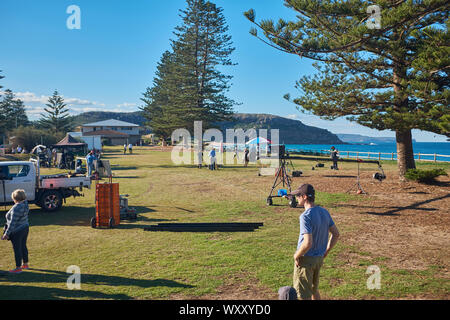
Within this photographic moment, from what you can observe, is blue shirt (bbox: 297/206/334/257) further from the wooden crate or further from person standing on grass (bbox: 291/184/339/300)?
the wooden crate

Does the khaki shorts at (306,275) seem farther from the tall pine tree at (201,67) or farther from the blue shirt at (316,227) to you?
the tall pine tree at (201,67)

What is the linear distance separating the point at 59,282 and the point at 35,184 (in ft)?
21.4

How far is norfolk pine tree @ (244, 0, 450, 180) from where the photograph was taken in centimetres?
1172

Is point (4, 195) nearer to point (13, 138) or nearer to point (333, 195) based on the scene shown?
point (333, 195)

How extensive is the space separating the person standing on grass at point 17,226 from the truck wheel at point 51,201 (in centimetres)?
564

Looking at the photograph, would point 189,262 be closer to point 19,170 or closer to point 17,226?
point 17,226

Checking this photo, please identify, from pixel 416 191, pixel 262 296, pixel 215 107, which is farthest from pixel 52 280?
pixel 215 107

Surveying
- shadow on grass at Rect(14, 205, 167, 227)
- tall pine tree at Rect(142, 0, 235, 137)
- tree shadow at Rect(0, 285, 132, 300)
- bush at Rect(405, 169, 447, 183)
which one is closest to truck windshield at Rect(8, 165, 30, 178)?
shadow on grass at Rect(14, 205, 167, 227)

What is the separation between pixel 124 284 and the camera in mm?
5594

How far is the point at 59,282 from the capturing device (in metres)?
5.72

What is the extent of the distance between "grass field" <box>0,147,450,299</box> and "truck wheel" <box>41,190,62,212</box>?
313mm

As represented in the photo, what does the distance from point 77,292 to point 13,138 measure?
49.2 meters

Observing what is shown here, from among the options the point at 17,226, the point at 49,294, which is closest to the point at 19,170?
the point at 17,226

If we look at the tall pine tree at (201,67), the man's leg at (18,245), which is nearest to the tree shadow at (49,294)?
the man's leg at (18,245)
